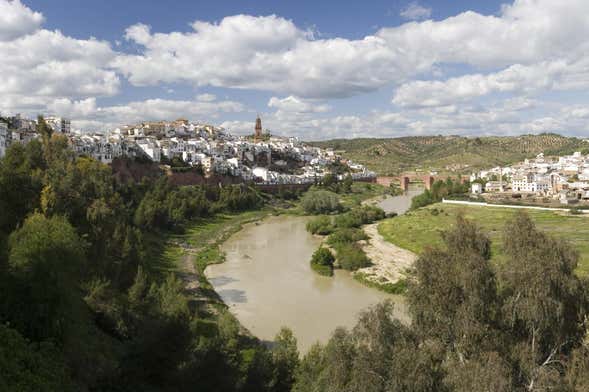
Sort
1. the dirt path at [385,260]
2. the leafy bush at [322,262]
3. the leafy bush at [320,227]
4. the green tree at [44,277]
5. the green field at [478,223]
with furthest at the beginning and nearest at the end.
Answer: the leafy bush at [320,227] → the green field at [478,223] → the leafy bush at [322,262] → the dirt path at [385,260] → the green tree at [44,277]

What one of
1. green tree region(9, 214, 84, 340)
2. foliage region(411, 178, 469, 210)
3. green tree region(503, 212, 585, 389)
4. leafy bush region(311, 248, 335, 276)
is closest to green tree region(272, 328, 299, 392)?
green tree region(9, 214, 84, 340)

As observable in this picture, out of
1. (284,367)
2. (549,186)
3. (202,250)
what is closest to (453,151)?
(549,186)

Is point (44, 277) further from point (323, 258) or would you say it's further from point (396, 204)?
point (396, 204)

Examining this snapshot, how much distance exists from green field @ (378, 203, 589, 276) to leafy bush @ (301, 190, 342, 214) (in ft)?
38.5

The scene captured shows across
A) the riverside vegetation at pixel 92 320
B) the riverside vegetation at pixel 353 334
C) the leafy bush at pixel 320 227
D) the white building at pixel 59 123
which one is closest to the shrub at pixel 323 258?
the riverside vegetation at pixel 92 320

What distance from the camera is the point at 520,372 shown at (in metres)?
8.12

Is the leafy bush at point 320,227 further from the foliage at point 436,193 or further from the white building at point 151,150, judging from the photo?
the white building at point 151,150

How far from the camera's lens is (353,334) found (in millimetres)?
8211

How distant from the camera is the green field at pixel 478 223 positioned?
34.7m

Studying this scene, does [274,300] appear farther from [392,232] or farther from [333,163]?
[333,163]

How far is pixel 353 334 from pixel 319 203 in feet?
166

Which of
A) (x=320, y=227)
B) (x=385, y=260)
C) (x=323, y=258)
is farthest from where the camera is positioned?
(x=320, y=227)

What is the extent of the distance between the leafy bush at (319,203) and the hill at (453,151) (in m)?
68.7

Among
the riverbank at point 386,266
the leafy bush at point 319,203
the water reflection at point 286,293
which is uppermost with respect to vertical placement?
the leafy bush at point 319,203
